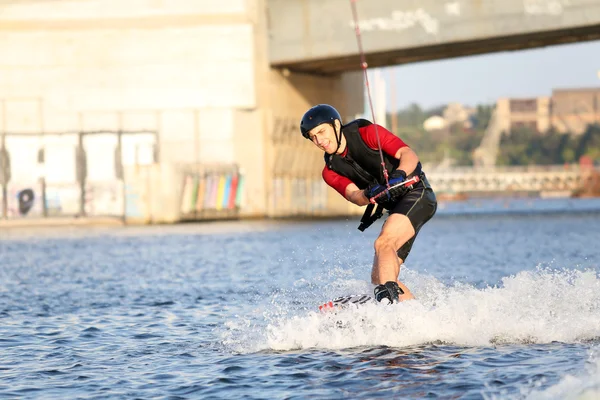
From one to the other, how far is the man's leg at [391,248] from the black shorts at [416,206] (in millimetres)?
62

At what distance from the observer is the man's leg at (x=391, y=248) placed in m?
9.79

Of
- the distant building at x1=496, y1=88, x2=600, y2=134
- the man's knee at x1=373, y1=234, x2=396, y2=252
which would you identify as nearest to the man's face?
the man's knee at x1=373, y1=234, x2=396, y2=252

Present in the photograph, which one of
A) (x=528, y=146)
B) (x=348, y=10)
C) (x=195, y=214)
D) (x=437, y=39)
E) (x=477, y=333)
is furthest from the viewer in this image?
(x=528, y=146)

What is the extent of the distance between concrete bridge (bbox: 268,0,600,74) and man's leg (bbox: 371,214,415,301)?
29.4 m

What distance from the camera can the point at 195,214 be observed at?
47875 millimetres

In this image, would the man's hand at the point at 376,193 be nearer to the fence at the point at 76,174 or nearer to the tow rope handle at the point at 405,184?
the tow rope handle at the point at 405,184

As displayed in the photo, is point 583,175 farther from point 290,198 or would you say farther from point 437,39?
point 437,39

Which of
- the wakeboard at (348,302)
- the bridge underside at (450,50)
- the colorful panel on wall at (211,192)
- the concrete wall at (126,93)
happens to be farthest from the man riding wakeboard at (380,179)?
the concrete wall at (126,93)

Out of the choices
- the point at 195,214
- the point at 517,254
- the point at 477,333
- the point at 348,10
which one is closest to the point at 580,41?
the point at 348,10

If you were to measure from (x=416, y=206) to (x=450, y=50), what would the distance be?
117 ft

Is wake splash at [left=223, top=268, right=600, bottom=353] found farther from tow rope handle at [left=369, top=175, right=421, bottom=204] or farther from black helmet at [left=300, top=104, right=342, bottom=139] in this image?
black helmet at [left=300, top=104, right=342, bottom=139]

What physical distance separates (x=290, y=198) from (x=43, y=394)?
43540 mm

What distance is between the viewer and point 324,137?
10141mm

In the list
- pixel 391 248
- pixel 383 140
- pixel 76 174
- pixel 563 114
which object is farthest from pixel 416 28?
pixel 563 114
